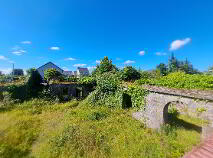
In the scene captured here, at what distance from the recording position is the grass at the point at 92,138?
602cm

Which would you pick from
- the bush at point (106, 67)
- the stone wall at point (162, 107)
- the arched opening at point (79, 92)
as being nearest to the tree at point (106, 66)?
the bush at point (106, 67)

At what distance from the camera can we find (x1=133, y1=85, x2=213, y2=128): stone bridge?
6.02 meters

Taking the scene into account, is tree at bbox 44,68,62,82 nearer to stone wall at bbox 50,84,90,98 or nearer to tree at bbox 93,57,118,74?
stone wall at bbox 50,84,90,98

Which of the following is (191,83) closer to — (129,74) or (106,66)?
(129,74)

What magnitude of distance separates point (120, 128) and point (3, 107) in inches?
485

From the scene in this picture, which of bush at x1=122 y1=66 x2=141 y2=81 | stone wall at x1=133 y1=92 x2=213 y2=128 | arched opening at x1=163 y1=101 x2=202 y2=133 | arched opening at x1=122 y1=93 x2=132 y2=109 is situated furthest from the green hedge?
bush at x1=122 y1=66 x2=141 y2=81

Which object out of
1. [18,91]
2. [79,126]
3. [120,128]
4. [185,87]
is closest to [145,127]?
[120,128]

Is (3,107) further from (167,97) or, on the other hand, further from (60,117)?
(167,97)

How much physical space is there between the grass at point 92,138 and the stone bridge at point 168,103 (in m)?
0.54

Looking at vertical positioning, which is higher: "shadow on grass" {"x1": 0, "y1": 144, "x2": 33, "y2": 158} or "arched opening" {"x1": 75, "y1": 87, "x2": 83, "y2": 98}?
"arched opening" {"x1": 75, "y1": 87, "x2": 83, "y2": 98}

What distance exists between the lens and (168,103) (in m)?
7.73

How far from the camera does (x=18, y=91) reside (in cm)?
1566

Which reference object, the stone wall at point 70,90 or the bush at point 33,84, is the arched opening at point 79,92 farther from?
the bush at point 33,84

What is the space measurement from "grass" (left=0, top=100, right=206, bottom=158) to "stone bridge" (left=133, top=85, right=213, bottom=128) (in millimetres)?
540
